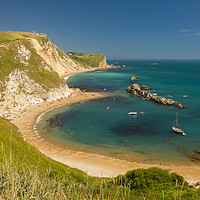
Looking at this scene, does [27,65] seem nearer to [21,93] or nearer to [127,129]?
[21,93]

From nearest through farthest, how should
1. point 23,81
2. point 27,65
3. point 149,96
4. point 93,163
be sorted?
point 93,163 → point 23,81 → point 27,65 → point 149,96

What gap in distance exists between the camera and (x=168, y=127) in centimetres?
5550

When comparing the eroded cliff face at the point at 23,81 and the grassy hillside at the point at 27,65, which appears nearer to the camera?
the eroded cliff face at the point at 23,81

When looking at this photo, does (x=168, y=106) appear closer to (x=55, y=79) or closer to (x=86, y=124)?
(x=86, y=124)

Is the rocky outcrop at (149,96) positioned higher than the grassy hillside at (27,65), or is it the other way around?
the grassy hillside at (27,65)

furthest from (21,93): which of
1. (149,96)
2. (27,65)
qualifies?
(149,96)

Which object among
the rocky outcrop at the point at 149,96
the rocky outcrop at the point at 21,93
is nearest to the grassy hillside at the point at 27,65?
the rocky outcrop at the point at 21,93

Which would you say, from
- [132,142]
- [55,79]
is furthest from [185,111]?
[55,79]

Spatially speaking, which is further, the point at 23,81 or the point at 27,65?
the point at 27,65

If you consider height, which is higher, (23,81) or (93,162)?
(23,81)

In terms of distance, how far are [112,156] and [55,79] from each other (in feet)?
214

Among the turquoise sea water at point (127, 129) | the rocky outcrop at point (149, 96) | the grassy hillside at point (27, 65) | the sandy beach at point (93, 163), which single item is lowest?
the sandy beach at point (93, 163)

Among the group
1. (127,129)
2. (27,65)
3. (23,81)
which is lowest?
(127,129)

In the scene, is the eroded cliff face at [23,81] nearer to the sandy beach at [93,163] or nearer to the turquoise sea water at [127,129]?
the turquoise sea water at [127,129]
